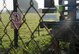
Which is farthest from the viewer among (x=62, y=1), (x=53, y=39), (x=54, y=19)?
(x=62, y=1)

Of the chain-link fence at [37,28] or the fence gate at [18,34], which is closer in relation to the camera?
the chain-link fence at [37,28]

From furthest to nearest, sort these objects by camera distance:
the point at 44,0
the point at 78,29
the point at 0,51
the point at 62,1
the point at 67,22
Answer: the point at 62,1 → the point at 0,51 → the point at 78,29 → the point at 44,0 → the point at 67,22

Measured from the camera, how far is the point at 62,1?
6.20 m

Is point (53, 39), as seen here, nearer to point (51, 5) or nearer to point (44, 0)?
point (51, 5)

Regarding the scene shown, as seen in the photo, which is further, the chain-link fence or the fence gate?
the fence gate

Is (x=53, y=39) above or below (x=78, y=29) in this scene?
above

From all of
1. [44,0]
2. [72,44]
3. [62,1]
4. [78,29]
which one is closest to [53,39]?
[44,0]

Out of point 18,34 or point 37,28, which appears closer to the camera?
point 37,28

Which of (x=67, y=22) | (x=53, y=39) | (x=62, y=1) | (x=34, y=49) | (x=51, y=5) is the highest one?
(x=51, y=5)

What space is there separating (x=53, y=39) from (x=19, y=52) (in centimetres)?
306

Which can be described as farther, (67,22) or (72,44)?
(72,44)

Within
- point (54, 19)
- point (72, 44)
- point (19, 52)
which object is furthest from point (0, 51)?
point (72, 44)

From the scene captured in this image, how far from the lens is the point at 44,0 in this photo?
2.64m

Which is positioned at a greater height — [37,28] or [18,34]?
[37,28]
